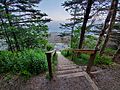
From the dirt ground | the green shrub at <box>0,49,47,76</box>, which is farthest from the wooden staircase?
the green shrub at <box>0,49,47,76</box>

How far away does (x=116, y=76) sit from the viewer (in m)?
4.80

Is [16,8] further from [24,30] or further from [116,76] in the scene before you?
[116,76]

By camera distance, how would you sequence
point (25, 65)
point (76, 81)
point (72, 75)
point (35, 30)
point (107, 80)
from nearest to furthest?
point (76, 81)
point (107, 80)
point (72, 75)
point (25, 65)
point (35, 30)

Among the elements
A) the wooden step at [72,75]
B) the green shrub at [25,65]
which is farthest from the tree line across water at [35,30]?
the wooden step at [72,75]

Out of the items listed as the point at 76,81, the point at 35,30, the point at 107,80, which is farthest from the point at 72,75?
the point at 35,30

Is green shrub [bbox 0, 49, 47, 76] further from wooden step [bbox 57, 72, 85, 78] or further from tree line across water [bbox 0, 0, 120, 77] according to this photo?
wooden step [bbox 57, 72, 85, 78]

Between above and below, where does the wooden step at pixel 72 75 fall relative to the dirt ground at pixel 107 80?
above

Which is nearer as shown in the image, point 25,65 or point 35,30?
point 25,65

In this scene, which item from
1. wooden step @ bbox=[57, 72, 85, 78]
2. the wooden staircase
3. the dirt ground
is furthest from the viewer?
wooden step @ bbox=[57, 72, 85, 78]

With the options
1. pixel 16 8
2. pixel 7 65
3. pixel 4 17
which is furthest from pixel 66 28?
pixel 7 65

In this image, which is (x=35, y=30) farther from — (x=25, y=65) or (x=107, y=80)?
(x=107, y=80)

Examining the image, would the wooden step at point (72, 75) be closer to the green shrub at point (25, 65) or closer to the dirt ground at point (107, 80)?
the dirt ground at point (107, 80)

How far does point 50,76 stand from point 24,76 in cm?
90

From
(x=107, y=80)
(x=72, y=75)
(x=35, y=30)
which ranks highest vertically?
(x=35, y=30)
